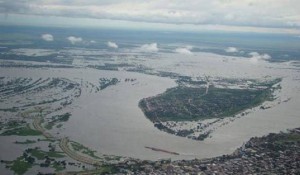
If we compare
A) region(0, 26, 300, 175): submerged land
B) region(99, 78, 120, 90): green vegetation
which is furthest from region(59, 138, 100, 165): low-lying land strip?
region(99, 78, 120, 90): green vegetation

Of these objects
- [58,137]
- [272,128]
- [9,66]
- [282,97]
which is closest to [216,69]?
[282,97]

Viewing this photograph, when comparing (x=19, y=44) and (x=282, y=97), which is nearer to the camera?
(x=282, y=97)

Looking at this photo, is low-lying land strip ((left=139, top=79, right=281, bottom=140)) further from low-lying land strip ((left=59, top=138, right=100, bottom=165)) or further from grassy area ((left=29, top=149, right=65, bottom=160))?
grassy area ((left=29, top=149, right=65, bottom=160))

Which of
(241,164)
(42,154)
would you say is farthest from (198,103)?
(42,154)

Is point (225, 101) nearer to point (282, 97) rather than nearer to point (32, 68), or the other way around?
point (282, 97)

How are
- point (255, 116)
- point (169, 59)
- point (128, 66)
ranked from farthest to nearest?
point (169, 59), point (128, 66), point (255, 116)
